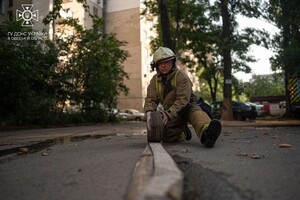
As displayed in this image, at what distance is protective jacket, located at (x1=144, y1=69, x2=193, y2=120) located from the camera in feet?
14.5

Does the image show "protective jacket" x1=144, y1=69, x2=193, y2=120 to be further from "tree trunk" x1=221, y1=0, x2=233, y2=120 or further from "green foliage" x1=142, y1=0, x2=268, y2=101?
"green foliage" x1=142, y1=0, x2=268, y2=101

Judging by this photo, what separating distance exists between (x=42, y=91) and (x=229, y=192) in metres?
13.0

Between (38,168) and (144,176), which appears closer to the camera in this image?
(144,176)

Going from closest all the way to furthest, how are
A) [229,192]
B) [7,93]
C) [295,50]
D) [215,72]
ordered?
[229,192] → [295,50] → [7,93] → [215,72]

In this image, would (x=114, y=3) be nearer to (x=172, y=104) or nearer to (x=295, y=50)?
(x=295, y=50)

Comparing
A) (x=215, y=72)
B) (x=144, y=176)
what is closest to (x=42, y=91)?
(x=144, y=176)

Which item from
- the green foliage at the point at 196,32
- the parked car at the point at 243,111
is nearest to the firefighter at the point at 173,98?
the green foliage at the point at 196,32

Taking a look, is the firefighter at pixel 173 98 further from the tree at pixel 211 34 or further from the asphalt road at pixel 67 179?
the tree at pixel 211 34

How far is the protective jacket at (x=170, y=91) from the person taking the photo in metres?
4.42

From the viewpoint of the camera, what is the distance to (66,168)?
2748 millimetres

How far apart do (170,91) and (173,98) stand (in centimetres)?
12

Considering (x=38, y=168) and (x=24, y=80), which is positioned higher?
(x=24, y=80)

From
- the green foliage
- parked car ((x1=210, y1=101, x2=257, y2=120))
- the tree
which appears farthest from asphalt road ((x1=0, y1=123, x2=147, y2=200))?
parked car ((x1=210, y1=101, x2=257, y2=120))

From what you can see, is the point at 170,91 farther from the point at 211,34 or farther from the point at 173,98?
the point at 211,34
